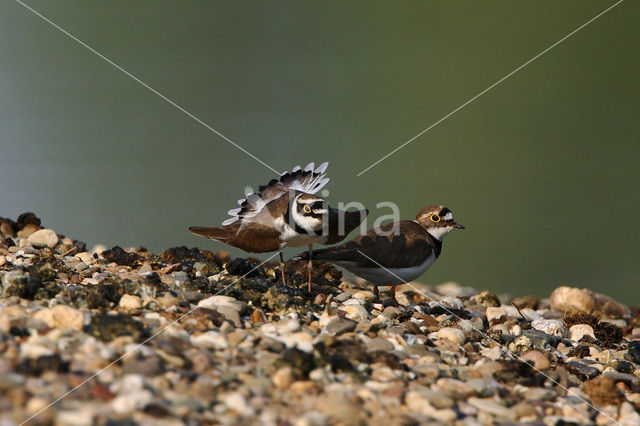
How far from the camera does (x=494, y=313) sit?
7387 millimetres

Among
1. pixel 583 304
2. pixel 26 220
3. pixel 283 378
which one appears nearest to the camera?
pixel 283 378

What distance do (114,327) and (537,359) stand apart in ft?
10.4

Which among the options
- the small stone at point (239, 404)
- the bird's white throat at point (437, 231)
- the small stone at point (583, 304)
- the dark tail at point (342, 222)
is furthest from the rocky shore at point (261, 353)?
the bird's white throat at point (437, 231)

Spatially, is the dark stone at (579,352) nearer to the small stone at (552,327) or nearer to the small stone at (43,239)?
the small stone at (552,327)

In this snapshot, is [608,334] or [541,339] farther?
[608,334]

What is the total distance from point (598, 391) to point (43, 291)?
4176 mm

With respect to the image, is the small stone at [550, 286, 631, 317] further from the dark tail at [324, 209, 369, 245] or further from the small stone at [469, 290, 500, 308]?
the dark tail at [324, 209, 369, 245]

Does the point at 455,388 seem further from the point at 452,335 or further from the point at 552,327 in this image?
the point at 552,327

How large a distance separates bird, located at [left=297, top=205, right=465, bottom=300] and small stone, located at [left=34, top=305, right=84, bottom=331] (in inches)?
120

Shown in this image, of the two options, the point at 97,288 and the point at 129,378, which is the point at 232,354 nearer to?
the point at 129,378

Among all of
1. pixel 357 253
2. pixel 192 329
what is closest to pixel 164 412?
pixel 192 329

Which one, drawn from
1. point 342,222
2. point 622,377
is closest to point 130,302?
point 342,222

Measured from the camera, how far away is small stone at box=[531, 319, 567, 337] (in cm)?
689

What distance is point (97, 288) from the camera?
5391 mm
